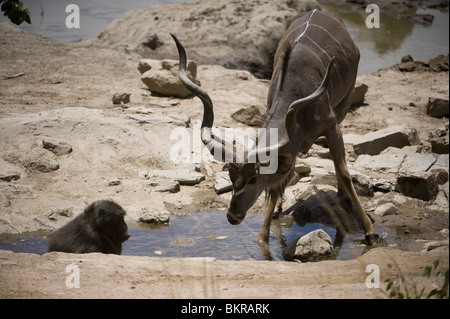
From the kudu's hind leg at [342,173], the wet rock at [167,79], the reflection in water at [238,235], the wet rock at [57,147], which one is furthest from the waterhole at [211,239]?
the wet rock at [167,79]

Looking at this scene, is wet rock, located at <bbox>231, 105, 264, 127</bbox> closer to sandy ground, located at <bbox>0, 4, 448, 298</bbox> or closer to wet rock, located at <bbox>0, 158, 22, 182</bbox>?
sandy ground, located at <bbox>0, 4, 448, 298</bbox>

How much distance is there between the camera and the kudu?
5492mm


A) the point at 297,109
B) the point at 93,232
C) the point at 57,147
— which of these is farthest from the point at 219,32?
the point at 93,232

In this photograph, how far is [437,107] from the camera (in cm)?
1075

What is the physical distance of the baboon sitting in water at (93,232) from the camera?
5367mm

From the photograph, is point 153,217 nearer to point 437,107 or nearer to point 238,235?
point 238,235

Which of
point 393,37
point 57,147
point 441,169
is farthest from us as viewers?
point 393,37

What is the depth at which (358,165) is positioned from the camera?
27.2 ft

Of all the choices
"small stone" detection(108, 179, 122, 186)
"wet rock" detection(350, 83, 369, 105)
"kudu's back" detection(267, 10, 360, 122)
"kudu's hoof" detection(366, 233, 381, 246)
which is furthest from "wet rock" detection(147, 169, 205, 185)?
"wet rock" detection(350, 83, 369, 105)

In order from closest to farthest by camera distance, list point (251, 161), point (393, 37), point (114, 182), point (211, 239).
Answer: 1. point (251, 161)
2. point (211, 239)
3. point (114, 182)
4. point (393, 37)

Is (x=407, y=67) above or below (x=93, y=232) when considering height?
below

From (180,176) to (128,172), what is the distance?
708 mm

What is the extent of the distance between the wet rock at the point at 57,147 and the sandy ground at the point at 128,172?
74mm

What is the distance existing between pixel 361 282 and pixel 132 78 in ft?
26.9
